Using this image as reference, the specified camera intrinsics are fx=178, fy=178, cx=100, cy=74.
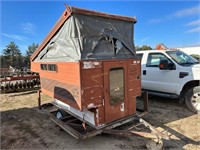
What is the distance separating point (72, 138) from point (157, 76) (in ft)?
11.9

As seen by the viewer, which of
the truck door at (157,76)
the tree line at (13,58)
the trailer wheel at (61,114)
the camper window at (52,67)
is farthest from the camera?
the tree line at (13,58)

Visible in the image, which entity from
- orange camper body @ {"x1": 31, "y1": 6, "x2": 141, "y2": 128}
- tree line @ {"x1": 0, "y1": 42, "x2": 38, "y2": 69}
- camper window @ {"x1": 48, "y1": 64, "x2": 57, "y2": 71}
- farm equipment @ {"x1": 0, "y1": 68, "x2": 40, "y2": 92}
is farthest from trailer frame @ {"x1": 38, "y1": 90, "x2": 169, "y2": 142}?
tree line @ {"x1": 0, "y1": 42, "x2": 38, "y2": 69}

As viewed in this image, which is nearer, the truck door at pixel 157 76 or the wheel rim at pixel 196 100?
the wheel rim at pixel 196 100

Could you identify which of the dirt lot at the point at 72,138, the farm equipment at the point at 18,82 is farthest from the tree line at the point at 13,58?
the dirt lot at the point at 72,138

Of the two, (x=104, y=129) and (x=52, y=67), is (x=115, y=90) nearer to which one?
(x=104, y=129)

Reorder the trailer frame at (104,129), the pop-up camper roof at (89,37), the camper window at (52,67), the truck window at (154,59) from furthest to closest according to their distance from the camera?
1. the truck window at (154,59)
2. the camper window at (52,67)
3. the pop-up camper roof at (89,37)
4. the trailer frame at (104,129)

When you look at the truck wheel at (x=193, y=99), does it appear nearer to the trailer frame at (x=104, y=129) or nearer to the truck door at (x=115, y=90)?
the trailer frame at (x=104, y=129)

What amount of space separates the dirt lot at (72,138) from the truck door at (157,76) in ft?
2.15

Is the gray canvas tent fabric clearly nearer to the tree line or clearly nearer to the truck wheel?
the truck wheel

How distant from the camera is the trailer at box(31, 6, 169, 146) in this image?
324 centimetres

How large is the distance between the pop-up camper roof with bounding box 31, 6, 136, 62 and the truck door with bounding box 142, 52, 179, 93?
85.0 inches

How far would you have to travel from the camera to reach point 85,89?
3.15m

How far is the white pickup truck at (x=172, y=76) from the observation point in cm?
512

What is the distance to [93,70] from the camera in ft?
10.6
